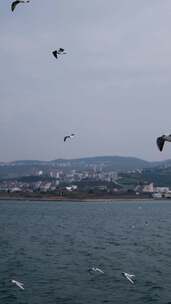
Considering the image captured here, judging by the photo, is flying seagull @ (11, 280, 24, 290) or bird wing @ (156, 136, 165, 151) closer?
bird wing @ (156, 136, 165, 151)

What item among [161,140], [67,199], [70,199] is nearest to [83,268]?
[161,140]

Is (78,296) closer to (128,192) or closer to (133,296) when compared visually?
(133,296)

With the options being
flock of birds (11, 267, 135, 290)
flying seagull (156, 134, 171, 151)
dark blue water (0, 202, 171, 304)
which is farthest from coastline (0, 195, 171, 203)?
flying seagull (156, 134, 171, 151)

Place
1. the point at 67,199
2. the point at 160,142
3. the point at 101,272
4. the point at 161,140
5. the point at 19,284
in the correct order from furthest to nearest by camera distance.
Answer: the point at 67,199
the point at 101,272
the point at 19,284
the point at 161,140
the point at 160,142

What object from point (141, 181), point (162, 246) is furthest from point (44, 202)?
point (162, 246)

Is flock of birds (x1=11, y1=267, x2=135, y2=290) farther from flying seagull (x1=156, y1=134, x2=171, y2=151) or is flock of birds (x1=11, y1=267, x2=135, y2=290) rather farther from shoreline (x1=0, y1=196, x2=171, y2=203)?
shoreline (x1=0, y1=196, x2=171, y2=203)

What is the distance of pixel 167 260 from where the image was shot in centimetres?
3306

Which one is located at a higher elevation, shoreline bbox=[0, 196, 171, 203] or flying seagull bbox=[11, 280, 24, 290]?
shoreline bbox=[0, 196, 171, 203]

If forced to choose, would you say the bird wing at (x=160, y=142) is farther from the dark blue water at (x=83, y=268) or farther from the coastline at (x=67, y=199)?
the coastline at (x=67, y=199)

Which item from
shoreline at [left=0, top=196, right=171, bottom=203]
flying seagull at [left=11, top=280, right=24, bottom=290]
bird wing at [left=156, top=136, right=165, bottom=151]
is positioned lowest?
flying seagull at [left=11, top=280, right=24, bottom=290]

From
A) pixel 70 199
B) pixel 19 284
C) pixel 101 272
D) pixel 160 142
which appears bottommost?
pixel 19 284

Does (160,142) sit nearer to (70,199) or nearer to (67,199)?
(70,199)

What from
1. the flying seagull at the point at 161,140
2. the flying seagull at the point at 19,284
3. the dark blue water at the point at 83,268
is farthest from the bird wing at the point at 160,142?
the flying seagull at the point at 19,284

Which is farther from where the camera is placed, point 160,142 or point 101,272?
point 101,272
